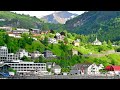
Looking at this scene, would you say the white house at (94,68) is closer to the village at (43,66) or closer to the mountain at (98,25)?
the village at (43,66)

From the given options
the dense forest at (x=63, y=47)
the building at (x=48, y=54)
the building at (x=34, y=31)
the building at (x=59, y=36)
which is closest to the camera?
the dense forest at (x=63, y=47)

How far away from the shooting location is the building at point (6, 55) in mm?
5908

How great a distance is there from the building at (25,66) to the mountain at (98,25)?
1.33 m

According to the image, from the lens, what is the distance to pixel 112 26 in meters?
8.55


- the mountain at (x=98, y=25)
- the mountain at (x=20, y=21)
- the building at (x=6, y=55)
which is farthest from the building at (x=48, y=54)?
the mountain at (x=20, y=21)

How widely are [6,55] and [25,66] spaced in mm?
392

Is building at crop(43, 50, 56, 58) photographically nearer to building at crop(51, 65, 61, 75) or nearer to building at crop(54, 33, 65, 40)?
building at crop(51, 65, 61, 75)

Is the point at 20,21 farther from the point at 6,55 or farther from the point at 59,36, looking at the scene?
the point at 6,55

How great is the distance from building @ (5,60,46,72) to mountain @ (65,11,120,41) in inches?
52.3

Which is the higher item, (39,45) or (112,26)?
(112,26)
